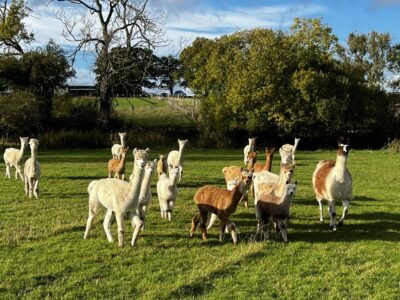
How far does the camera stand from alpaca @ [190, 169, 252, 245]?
30.3ft

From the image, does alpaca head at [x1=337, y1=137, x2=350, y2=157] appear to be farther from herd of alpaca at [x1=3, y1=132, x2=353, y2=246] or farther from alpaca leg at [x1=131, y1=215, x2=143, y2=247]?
alpaca leg at [x1=131, y1=215, x2=143, y2=247]

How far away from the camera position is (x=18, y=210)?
12477mm

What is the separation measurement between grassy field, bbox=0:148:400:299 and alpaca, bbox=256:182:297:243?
0.32 meters

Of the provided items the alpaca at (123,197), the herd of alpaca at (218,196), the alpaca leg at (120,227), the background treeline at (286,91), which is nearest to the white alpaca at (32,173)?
the herd of alpaca at (218,196)

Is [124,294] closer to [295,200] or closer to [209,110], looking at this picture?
[295,200]

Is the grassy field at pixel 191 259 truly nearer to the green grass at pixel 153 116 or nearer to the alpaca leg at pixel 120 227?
the alpaca leg at pixel 120 227

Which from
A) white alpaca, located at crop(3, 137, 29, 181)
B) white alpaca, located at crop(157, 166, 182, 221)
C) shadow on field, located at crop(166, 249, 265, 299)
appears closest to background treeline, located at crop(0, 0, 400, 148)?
white alpaca, located at crop(3, 137, 29, 181)

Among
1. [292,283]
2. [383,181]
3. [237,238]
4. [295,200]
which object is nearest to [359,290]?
[292,283]

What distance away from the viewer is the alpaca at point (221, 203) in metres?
9.23

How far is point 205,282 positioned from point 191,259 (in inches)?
44.7

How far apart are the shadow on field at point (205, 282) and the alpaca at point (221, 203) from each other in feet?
3.58

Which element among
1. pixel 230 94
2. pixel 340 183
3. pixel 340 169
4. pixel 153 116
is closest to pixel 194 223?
pixel 340 183

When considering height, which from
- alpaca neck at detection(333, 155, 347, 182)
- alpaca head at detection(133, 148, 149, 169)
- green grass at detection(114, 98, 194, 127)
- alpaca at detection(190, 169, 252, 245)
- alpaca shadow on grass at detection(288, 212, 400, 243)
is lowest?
alpaca shadow on grass at detection(288, 212, 400, 243)

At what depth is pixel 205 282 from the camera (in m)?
7.13
